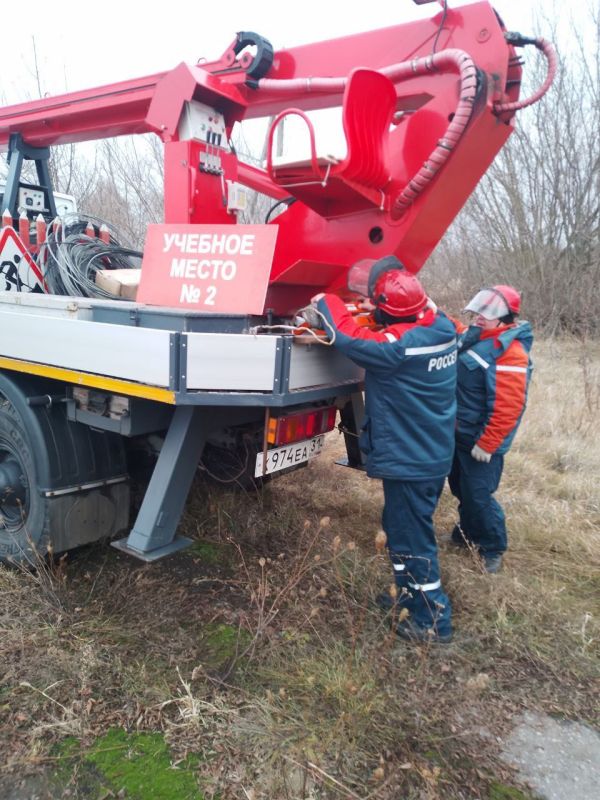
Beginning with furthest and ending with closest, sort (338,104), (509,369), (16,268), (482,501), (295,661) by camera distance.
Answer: (16,268)
(482,501)
(509,369)
(338,104)
(295,661)

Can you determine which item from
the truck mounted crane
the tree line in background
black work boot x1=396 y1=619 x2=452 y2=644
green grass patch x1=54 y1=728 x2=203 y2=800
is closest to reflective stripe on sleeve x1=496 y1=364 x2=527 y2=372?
the truck mounted crane

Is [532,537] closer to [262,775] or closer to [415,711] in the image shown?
[415,711]

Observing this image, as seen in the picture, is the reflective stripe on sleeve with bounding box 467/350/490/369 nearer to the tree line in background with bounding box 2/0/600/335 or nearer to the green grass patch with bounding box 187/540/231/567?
the green grass patch with bounding box 187/540/231/567

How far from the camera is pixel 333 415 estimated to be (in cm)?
317

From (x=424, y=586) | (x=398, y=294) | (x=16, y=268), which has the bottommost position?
(x=424, y=586)

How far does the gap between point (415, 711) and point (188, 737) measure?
87 centimetres

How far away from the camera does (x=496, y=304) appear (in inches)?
128

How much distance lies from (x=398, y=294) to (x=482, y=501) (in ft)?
4.76

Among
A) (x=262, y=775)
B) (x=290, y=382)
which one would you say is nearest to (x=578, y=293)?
(x=290, y=382)

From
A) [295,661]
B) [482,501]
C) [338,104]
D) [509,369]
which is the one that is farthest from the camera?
[482,501]

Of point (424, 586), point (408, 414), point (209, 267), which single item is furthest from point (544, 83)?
point (424, 586)

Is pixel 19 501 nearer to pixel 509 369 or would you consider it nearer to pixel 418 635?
pixel 418 635

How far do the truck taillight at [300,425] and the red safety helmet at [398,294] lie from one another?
0.67m

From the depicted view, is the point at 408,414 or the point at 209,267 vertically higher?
the point at 209,267
